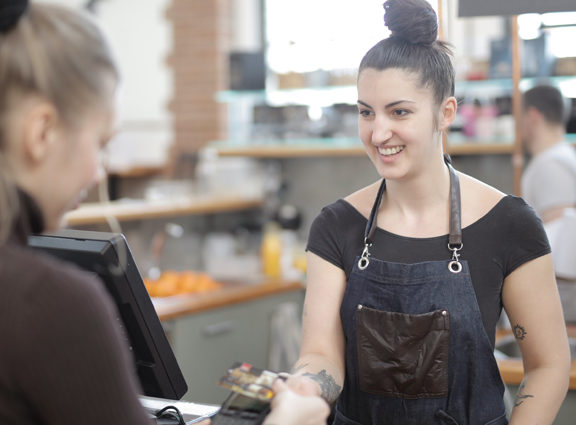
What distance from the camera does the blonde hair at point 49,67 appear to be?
0.99 m

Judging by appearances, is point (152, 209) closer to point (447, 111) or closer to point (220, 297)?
point (220, 297)

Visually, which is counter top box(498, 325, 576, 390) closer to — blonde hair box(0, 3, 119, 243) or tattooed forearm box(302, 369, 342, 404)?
tattooed forearm box(302, 369, 342, 404)

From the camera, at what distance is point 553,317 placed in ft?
5.95

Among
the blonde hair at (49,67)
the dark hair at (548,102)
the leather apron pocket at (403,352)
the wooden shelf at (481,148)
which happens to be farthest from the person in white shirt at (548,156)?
the blonde hair at (49,67)

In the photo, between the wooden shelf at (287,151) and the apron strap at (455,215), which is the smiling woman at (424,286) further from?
the wooden shelf at (287,151)

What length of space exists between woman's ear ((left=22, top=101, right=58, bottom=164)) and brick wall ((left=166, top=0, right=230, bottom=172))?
5302 mm

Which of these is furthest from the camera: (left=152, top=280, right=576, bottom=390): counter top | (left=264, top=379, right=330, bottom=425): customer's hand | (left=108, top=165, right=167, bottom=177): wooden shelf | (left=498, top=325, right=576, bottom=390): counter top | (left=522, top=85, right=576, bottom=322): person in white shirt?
(left=108, top=165, right=167, bottom=177): wooden shelf

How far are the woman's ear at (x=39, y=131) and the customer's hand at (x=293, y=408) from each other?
0.58 meters

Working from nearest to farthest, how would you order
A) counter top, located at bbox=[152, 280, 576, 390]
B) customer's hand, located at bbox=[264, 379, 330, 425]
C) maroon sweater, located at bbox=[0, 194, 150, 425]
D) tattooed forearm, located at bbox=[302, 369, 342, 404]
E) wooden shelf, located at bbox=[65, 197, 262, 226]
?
maroon sweater, located at bbox=[0, 194, 150, 425] < customer's hand, located at bbox=[264, 379, 330, 425] < tattooed forearm, located at bbox=[302, 369, 342, 404] < counter top, located at bbox=[152, 280, 576, 390] < wooden shelf, located at bbox=[65, 197, 262, 226]

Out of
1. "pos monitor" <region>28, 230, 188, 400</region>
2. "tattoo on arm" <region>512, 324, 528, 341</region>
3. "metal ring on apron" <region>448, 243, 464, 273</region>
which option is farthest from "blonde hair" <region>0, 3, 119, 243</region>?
"tattoo on arm" <region>512, 324, 528, 341</region>

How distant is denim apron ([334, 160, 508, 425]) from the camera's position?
182 cm

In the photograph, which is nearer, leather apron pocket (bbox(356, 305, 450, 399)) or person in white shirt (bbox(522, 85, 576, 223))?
leather apron pocket (bbox(356, 305, 450, 399))

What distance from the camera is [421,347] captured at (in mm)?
1830

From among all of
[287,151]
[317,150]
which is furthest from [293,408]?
[287,151]
